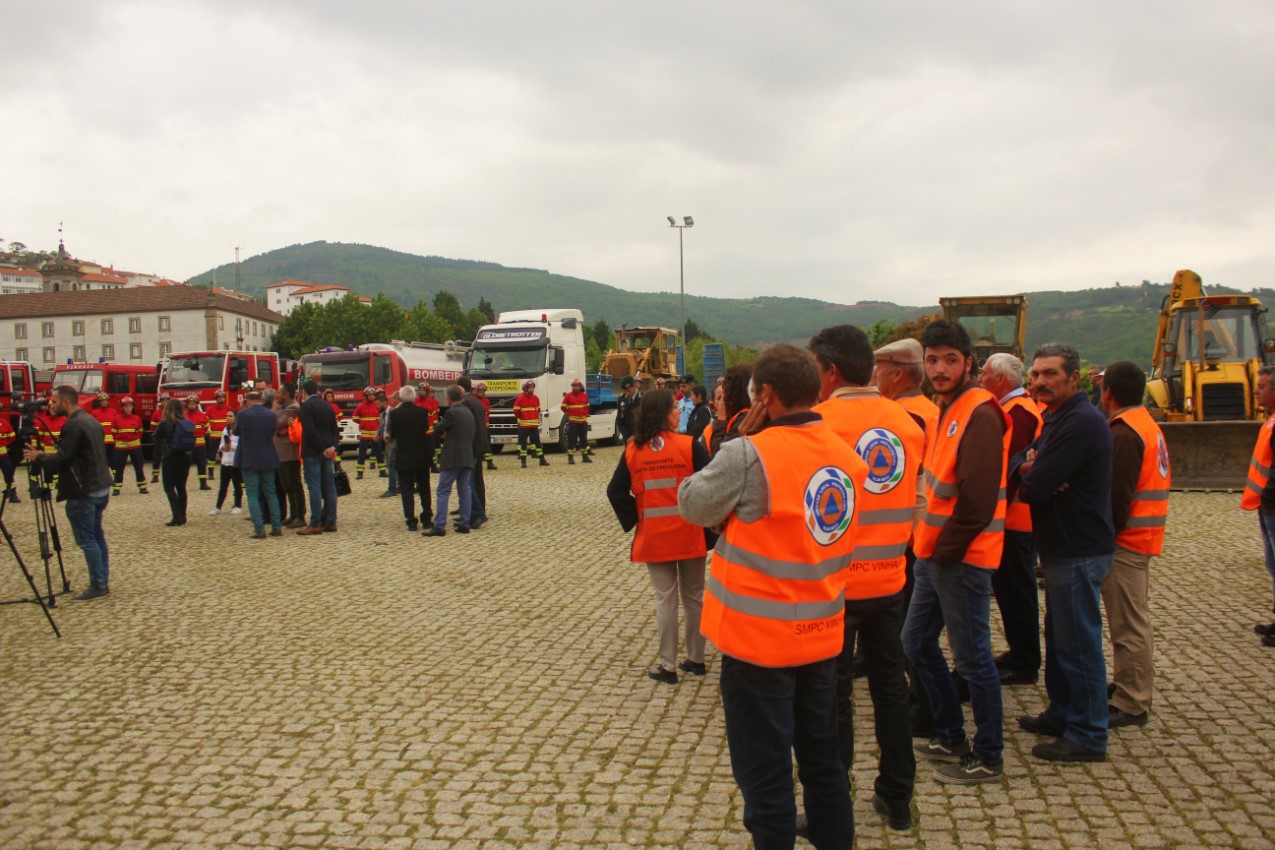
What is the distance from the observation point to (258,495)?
1139cm

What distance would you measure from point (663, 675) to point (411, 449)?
666 cm

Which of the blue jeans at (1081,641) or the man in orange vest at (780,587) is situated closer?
the man in orange vest at (780,587)

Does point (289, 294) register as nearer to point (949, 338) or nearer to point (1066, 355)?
point (949, 338)

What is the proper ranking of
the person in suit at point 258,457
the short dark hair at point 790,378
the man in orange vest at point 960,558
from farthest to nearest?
the person in suit at point 258,457 → the man in orange vest at point 960,558 → the short dark hair at point 790,378

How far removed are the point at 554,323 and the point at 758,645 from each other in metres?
20.1

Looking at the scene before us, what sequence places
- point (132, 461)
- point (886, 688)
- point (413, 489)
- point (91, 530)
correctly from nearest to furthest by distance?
1. point (886, 688)
2. point (91, 530)
3. point (413, 489)
4. point (132, 461)

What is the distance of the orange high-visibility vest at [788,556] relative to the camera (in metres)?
2.81

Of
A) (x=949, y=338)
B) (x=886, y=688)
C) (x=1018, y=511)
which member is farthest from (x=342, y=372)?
(x=886, y=688)

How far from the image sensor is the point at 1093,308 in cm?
13100

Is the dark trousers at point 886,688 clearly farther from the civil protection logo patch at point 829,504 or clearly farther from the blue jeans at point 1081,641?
the blue jeans at point 1081,641

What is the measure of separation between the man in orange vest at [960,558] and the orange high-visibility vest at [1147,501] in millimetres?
905

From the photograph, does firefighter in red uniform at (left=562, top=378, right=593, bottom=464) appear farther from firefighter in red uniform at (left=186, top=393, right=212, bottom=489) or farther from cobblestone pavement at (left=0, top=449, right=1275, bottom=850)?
cobblestone pavement at (left=0, top=449, right=1275, bottom=850)

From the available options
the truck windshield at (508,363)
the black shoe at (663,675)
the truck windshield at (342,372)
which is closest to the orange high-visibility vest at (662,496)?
the black shoe at (663,675)

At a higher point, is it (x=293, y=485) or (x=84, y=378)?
(x=84, y=378)
